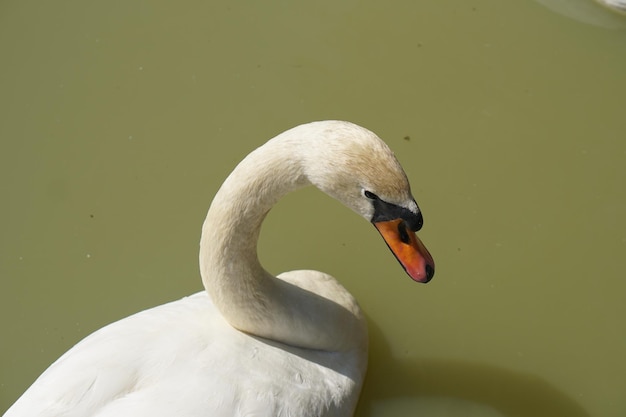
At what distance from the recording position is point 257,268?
266cm

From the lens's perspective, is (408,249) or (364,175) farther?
(408,249)

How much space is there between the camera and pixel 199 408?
2367 mm

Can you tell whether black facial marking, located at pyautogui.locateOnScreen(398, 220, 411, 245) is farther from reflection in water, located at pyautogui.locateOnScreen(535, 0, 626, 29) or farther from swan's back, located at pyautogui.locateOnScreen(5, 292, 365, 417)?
reflection in water, located at pyautogui.locateOnScreen(535, 0, 626, 29)

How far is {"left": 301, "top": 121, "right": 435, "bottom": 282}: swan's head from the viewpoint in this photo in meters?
2.09

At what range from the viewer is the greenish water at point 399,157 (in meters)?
3.36

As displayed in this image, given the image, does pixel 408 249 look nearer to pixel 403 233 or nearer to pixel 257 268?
pixel 403 233

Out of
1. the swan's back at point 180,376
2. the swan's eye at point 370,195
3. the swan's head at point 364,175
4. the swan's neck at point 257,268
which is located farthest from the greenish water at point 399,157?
the swan's eye at point 370,195

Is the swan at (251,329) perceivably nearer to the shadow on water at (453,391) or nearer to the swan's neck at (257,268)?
the swan's neck at (257,268)

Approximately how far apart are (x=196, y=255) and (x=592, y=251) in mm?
1741

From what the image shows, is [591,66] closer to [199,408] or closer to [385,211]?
[385,211]

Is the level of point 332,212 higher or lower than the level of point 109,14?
lower

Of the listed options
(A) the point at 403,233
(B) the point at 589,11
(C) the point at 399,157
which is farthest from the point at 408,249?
(B) the point at 589,11

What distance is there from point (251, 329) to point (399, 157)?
1292 millimetres

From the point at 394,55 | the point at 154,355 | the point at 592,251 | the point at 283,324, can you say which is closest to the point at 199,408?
the point at 154,355
